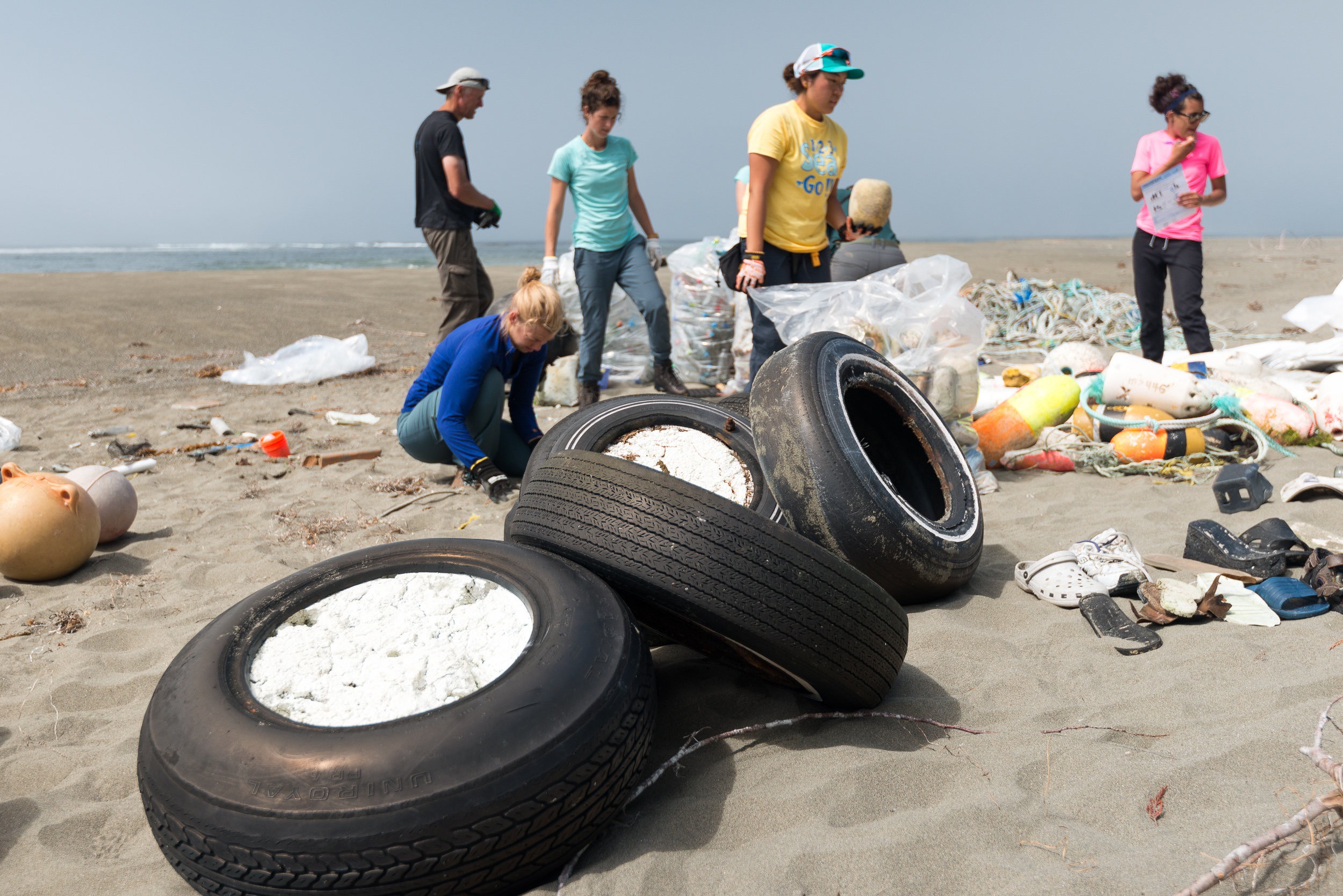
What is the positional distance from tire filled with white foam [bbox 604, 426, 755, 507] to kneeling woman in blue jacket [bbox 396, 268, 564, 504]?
87 centimetres

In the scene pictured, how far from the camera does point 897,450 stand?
3.33m

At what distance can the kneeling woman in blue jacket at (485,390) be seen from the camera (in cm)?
381

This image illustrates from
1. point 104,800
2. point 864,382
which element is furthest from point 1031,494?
point 104,800

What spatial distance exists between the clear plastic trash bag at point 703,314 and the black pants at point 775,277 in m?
1.44

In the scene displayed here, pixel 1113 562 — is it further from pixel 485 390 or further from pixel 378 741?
pixel 485 390

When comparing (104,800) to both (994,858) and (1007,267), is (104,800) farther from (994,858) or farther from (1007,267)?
(1007,267)

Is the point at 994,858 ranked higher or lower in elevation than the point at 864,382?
lower

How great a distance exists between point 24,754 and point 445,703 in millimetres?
1284

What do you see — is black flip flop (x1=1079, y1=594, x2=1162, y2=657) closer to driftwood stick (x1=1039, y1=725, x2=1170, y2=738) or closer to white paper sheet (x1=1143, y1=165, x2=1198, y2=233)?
driftwood stick (x1=1039, y1=725, x2=1170, y2=738)

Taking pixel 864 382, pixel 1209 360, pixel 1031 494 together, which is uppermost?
pixel 864 382

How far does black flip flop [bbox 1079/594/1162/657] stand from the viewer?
2.35 metres

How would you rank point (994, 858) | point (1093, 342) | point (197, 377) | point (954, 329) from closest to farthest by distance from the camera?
point (994, 858)
point (954, 329)
point (197, 377)
point (1093, 342)

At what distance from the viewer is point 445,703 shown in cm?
164

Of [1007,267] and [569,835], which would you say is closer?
[569,835]
